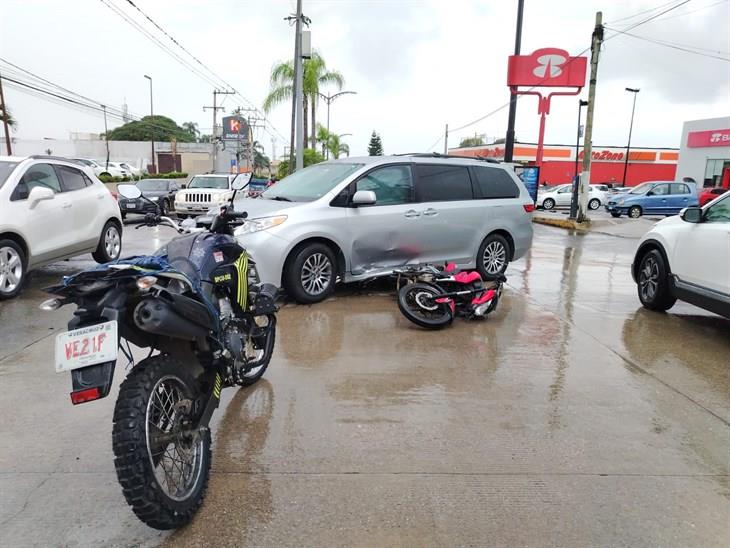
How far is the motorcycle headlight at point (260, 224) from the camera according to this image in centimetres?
659

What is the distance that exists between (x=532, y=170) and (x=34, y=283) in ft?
64.5

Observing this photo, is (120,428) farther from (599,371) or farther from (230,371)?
(599,371)

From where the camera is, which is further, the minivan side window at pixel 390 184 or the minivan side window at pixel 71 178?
the minivan side window at pixel 71 178

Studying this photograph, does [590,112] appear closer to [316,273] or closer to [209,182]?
[209,182]

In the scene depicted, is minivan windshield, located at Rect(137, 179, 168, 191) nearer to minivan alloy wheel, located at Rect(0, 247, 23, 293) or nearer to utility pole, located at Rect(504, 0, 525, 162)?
utility pole, located at Rect(504, 0, 525, 162)

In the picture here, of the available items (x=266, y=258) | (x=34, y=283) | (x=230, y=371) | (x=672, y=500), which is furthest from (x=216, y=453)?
(x=34, y=283)

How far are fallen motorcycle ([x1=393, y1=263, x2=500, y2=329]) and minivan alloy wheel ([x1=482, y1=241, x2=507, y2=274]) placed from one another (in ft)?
5.42

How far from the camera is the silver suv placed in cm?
667

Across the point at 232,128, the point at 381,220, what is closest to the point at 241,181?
the point at 381,220

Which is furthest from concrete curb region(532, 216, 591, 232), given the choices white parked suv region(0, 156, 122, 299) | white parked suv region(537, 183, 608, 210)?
white parked suv region(0, 156, 122, 299)

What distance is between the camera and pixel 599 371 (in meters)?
4.95

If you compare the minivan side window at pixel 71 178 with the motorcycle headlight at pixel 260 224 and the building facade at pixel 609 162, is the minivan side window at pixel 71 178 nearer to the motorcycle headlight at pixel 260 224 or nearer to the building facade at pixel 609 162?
the motorcycle headlight at pixel 260 224

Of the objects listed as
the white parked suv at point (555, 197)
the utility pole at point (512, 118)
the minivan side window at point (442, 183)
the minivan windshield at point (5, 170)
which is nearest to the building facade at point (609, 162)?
the white parked suv at point (555, 197)

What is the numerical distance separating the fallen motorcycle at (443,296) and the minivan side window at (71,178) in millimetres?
5171
